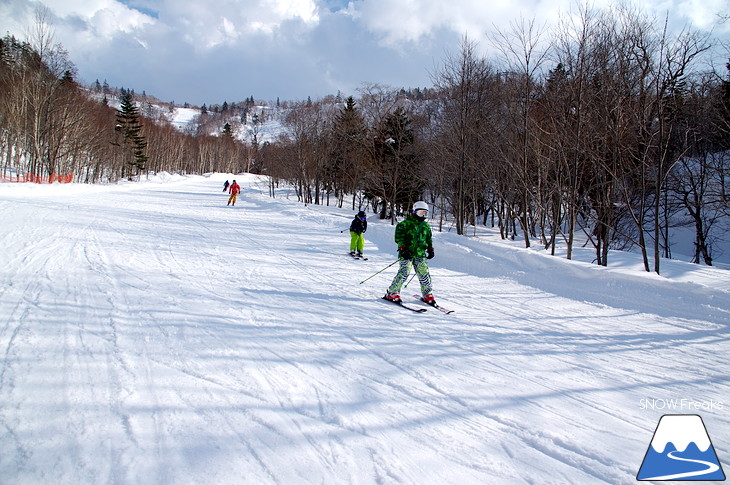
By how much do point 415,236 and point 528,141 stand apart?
10.8 metres

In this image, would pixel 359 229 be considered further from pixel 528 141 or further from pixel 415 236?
pixel 528 141

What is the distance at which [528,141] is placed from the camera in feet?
46.2

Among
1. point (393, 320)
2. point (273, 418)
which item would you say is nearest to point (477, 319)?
point (393, 320)

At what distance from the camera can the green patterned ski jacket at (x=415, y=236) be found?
5926mm

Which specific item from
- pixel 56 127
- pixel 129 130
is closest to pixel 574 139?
pixel 56 127

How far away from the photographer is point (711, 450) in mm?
2666

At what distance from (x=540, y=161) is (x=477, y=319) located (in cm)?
1084

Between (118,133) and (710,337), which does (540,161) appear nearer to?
(710,337)

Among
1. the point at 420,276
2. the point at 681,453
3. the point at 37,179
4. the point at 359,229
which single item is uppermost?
the point at 37,179

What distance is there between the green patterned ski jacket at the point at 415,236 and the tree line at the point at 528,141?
7.32 metres

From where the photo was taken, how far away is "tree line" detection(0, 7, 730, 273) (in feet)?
33.4

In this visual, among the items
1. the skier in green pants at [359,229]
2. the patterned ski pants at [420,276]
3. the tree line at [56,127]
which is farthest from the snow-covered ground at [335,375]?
the tree line at [56,127]

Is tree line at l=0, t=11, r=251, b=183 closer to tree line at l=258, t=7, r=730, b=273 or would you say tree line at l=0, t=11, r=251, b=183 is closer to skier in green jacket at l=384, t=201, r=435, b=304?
tree line at l=258, t=7, r=730, b=273

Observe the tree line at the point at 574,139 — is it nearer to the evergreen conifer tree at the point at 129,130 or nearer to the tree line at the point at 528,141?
the tree line at the point at 528,141
